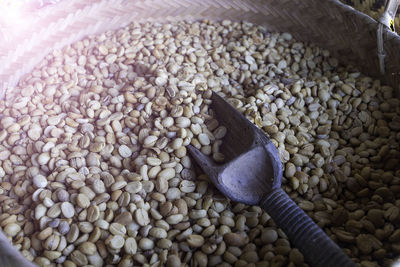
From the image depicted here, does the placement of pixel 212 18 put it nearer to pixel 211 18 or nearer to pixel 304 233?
pixel 211 18

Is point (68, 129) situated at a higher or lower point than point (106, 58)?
lower

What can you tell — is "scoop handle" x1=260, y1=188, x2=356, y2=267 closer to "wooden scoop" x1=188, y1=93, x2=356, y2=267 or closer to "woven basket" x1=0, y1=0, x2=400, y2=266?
"wooden scoop" x1=188, y1=93, x2=356, y2=267

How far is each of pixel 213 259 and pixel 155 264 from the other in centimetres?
16

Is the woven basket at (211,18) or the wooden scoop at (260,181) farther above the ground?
the woven basket at (211,18)

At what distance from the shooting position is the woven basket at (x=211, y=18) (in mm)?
1372

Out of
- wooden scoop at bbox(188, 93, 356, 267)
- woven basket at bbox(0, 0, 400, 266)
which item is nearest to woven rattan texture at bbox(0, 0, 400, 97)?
woven basket at bbox(0, 0, 400, 266)

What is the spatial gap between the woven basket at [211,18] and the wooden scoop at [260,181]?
63 centimetres

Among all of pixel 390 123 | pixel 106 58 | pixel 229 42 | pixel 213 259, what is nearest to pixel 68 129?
pixel 106 58

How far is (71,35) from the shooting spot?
155cm

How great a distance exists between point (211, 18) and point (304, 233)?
1.22 meters

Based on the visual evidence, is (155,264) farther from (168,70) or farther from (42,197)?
(168,70)

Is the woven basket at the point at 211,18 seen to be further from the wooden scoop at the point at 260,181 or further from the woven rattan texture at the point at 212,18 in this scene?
the wooden scoop at the point at 260,181

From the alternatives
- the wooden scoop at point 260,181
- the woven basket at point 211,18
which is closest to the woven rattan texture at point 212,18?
the woven basket at point 211,18

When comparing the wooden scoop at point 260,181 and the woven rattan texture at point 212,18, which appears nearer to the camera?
the wooden scoop at point 260,181
